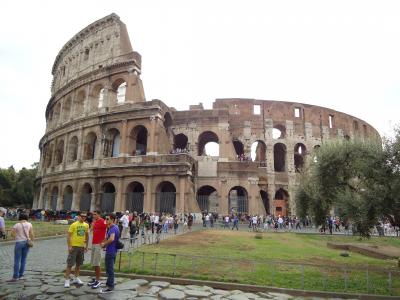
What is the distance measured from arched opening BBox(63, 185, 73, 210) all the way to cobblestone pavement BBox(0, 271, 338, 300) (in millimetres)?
21587

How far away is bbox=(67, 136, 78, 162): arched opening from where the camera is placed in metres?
28.7

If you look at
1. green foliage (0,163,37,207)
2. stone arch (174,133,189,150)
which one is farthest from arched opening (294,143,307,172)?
green foliage (0,163,37,207)

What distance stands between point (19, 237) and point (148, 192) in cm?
1631

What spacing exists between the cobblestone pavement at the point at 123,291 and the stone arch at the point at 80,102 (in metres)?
25.0

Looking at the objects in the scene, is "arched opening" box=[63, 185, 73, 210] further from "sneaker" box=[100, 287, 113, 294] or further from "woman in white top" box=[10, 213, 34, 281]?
"sneaker" box=[100, 287, 113, 294]

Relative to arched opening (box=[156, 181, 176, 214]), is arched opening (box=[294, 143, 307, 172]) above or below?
above

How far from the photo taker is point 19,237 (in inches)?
264

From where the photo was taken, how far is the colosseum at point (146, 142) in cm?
2378

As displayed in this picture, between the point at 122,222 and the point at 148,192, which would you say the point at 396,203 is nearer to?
the point at 122,222

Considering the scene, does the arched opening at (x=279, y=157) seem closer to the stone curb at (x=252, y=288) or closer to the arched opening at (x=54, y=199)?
the arched opening at (x=54, y=199)

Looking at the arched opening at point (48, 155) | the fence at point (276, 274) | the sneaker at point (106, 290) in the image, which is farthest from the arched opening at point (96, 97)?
the sneaker at point (106, 290)

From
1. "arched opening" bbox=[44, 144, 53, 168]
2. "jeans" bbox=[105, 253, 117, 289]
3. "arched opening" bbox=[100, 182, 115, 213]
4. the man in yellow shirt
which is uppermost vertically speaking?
"arched opening" bbox=[44, 144, 53, 168]

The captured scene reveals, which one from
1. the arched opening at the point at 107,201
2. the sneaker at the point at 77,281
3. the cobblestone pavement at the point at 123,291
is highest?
the arched opening at the point at 107,201

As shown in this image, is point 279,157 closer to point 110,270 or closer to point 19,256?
point 110,270
